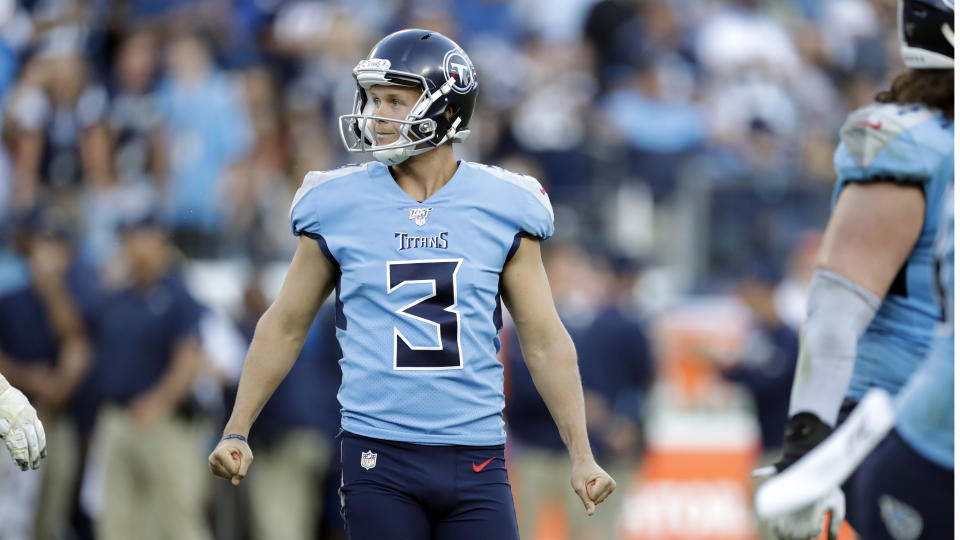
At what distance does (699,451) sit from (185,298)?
4.50 metres

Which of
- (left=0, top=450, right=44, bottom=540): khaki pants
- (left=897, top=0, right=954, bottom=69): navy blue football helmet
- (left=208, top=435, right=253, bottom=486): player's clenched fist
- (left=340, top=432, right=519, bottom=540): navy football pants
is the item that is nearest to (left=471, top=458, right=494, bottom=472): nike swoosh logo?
(left=340, top=432, right=519, bottom=540): navy football pants

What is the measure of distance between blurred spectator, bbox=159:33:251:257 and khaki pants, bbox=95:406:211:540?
160 centimetres

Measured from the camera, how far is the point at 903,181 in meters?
4.20

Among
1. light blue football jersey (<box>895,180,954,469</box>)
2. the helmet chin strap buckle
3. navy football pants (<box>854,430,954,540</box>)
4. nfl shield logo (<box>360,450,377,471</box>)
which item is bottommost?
nfl shield logo (<box>360,450,377,471</box>)

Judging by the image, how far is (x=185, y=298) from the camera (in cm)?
1003

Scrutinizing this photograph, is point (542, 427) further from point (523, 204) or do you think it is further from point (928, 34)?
point (928, 34)

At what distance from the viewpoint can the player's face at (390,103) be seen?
15.5ft

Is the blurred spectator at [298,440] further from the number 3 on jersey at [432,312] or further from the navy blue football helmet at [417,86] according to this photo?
the number 3 on jersey at [432,312]

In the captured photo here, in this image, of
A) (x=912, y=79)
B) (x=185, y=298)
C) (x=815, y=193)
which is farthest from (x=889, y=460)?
(x=815, y=193)

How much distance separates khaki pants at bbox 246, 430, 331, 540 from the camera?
10.8 metres

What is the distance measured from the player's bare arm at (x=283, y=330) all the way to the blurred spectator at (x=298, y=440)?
5.78 m

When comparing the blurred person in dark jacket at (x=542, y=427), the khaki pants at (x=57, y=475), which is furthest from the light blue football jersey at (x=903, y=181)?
the khaki pants at (x=57, y=475)

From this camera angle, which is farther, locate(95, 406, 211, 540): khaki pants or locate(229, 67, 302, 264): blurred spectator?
locate(229, 67, 302, 264): blurred spectator

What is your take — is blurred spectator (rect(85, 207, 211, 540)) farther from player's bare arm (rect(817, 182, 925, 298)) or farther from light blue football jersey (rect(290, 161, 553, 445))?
player's bare arm (rect(817, 182, 925, 298))
